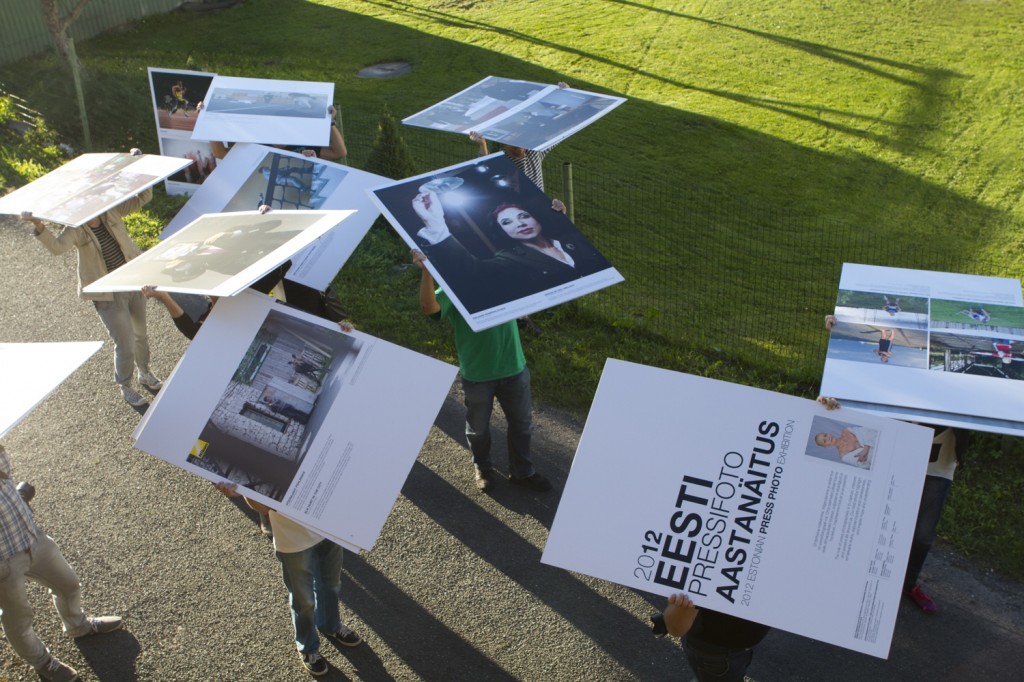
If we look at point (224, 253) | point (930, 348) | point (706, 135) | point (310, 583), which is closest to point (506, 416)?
point (310, 583)

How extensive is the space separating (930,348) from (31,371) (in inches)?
187

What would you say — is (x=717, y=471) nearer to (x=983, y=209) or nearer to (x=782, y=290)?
(x=782, y=290)

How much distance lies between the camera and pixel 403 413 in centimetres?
437

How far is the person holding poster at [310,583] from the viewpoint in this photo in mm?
4707

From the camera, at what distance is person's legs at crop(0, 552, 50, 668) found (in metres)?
4.80

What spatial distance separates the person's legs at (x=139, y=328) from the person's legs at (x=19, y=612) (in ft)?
9.56

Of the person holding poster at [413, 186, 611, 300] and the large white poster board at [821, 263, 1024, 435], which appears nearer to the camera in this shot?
the large white poster board at [821, 263, 1024, 435]

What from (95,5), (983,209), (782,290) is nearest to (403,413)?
(782,290)

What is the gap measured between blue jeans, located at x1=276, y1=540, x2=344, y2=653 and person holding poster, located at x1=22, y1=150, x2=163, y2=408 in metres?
2.94

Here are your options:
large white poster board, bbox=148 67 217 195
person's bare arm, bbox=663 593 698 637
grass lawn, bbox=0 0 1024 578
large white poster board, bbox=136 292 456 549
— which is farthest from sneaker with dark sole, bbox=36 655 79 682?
large white poster board, bbox=148 67 217 195

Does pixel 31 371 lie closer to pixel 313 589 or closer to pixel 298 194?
pixel 313 589

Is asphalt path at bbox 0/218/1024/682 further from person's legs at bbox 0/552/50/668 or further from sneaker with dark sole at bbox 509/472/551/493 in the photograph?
person's legs at bbox 0/552/50/668

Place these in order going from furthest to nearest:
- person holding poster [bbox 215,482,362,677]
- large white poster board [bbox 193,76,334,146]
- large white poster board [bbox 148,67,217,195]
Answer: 1. large white poster board [bbox 148,67,217,195]
2. large white poster board [bbox 193,76,334,146]
3. person holding poster [bbox 215,482,362,677]

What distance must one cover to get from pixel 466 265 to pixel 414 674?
2471 millimetres
